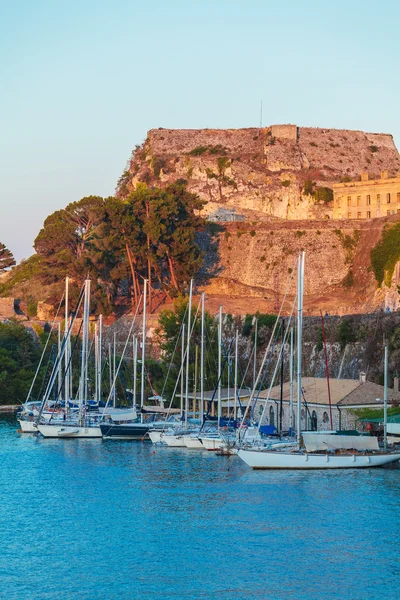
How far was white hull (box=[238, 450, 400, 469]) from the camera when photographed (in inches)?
1502

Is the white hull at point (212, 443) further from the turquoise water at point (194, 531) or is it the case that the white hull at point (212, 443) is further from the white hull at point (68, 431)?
the white hull at point (68, 431)

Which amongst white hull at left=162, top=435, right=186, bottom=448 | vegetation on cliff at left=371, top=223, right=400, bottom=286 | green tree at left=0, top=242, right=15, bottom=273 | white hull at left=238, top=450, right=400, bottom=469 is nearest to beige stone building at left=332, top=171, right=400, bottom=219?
vegetation on cliff at left=371, top=223, right=400, bottom=286

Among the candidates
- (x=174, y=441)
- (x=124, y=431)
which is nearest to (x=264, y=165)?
(x=124, y=431)

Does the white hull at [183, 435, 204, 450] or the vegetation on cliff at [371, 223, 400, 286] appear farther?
the vegetation on cliff at [371, 223, 400, 286]

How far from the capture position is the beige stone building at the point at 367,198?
9000cm

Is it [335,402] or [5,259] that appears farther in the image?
[5,259]

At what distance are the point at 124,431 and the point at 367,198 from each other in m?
48.1

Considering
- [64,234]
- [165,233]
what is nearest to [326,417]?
[165,233]

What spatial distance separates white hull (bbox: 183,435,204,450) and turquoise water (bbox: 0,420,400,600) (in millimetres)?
2238

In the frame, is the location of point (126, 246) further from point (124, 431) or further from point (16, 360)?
point (124, 431)

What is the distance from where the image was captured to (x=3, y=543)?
29469mm

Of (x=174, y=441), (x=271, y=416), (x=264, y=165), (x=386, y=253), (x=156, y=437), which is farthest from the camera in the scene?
(x=264, y=165)

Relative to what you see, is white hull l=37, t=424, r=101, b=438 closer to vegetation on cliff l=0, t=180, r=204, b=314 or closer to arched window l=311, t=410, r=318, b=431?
arched window l=311, t=410, r=318, b=431

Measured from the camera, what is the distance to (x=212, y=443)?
44875mm
